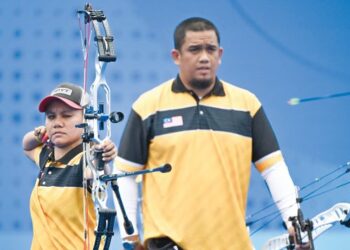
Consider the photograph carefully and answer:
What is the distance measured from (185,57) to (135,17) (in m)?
1.98

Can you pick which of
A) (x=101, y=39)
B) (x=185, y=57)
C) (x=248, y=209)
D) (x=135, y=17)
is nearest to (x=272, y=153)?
(x=185, y=57)

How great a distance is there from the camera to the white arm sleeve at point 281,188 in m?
4.03

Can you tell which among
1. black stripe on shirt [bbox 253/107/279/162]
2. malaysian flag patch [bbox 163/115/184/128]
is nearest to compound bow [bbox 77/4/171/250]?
malaysian flag patch [bbox 163/115/184/128]

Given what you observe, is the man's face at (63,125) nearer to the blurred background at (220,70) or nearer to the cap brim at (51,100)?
the cap brim at (51,100)

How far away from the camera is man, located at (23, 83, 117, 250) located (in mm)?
4336

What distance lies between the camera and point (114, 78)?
591 cm

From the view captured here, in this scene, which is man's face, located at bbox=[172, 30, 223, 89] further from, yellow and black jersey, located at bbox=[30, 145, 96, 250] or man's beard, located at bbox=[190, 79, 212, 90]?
yellow and black jersey, located at bbox=[30, 145, 96, 250]

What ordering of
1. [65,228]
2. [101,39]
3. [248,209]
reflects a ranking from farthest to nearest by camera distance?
1. [248,209]
2. [65,228]
3. [101,39]

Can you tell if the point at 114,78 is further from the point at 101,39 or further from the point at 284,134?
the point at 101,39

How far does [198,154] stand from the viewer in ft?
12.9

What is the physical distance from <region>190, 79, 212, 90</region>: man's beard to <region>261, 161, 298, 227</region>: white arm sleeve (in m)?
0.38

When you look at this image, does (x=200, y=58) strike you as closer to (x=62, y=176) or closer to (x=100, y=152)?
(x=100, y=152)

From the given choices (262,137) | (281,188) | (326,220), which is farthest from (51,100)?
(326,220)

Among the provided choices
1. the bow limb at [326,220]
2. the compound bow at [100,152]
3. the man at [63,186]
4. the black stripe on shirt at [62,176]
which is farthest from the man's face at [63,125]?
the bow limb at [326,220]
